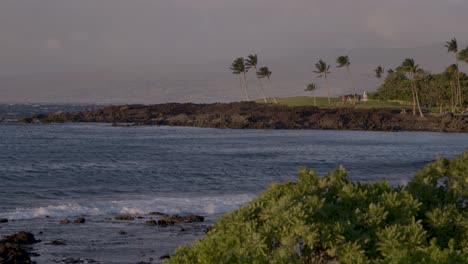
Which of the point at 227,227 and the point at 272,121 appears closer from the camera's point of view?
the point at 227,227

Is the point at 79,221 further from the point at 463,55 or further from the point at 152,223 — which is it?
the point at 463,55

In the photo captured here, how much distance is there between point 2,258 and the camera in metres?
20.8

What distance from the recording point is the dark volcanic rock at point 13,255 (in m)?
20.7

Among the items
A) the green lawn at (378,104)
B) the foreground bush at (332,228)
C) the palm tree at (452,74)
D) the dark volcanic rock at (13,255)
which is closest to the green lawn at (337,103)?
the green lawn at (378,104)

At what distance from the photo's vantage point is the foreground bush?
9359 mm

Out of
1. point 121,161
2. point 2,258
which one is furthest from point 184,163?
point 2,258

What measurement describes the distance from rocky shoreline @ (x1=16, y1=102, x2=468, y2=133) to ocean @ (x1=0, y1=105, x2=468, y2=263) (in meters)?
6.66

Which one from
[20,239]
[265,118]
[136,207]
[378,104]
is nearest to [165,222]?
[136,207]

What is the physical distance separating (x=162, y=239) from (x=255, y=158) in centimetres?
3941

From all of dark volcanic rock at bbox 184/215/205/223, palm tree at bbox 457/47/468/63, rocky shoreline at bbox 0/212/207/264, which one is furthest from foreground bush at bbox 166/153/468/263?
palm tree at bbox 457/47/468/63

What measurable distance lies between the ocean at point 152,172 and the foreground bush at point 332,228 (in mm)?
10999

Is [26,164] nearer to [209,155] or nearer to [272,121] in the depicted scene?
[209,155]

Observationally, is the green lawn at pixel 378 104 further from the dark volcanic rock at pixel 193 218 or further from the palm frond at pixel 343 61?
the dark volcanic rock at pixel 193 218

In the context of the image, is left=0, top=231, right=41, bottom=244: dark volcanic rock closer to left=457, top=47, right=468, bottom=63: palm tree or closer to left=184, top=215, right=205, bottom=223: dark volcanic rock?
left=184, top=215, right=205, bottom=223: dark volcanic rock
